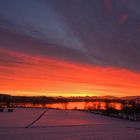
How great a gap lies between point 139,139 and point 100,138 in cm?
144

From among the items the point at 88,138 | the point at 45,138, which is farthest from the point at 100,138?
the point at 45,138

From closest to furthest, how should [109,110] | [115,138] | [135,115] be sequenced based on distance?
[115,138] → [135,115] → [109,110]

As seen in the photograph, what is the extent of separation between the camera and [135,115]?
26.0 meters

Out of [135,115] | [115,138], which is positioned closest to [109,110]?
[135,115]

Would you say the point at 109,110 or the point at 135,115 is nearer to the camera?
the point at 135,115

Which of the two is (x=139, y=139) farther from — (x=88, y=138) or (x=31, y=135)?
(x=31, y=135)

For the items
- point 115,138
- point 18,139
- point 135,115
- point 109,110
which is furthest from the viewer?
point 109,110

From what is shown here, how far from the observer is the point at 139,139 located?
9.66 m

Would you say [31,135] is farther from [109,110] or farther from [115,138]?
[109,110]

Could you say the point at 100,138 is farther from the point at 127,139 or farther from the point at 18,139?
the point at 18,139

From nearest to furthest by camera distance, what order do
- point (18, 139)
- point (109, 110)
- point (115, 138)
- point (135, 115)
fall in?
1. point (18, 139)
2. point (115, 138)
3. point (135, 115)
4. point (109, 110)

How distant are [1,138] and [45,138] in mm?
1588

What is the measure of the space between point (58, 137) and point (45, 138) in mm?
564

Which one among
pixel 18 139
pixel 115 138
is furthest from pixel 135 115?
pixel 18 139
